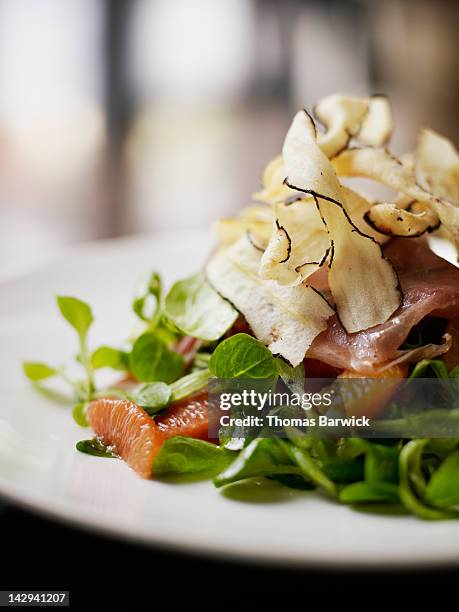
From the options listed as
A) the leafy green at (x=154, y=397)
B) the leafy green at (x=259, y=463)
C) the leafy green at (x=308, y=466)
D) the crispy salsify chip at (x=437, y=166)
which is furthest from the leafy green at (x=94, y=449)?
the crispy salsify chip at (x=437, y=166)

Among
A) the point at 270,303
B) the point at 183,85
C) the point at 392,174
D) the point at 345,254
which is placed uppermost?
the point at 392,174

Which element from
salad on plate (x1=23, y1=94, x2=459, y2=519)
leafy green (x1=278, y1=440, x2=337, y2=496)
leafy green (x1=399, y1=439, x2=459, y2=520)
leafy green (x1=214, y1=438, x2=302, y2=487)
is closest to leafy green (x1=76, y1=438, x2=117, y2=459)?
salad on plate (x1=23, y1=94, x2=459, y2=519)

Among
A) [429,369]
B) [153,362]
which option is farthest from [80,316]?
[429,369]

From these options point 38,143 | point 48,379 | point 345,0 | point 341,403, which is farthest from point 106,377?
point 345,0

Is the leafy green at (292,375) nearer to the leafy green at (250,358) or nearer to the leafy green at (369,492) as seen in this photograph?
the leafy green at (250,358)

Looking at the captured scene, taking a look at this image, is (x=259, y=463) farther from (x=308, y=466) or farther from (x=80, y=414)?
(x=80, y=414)

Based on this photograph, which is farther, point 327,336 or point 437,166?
point 437,166
